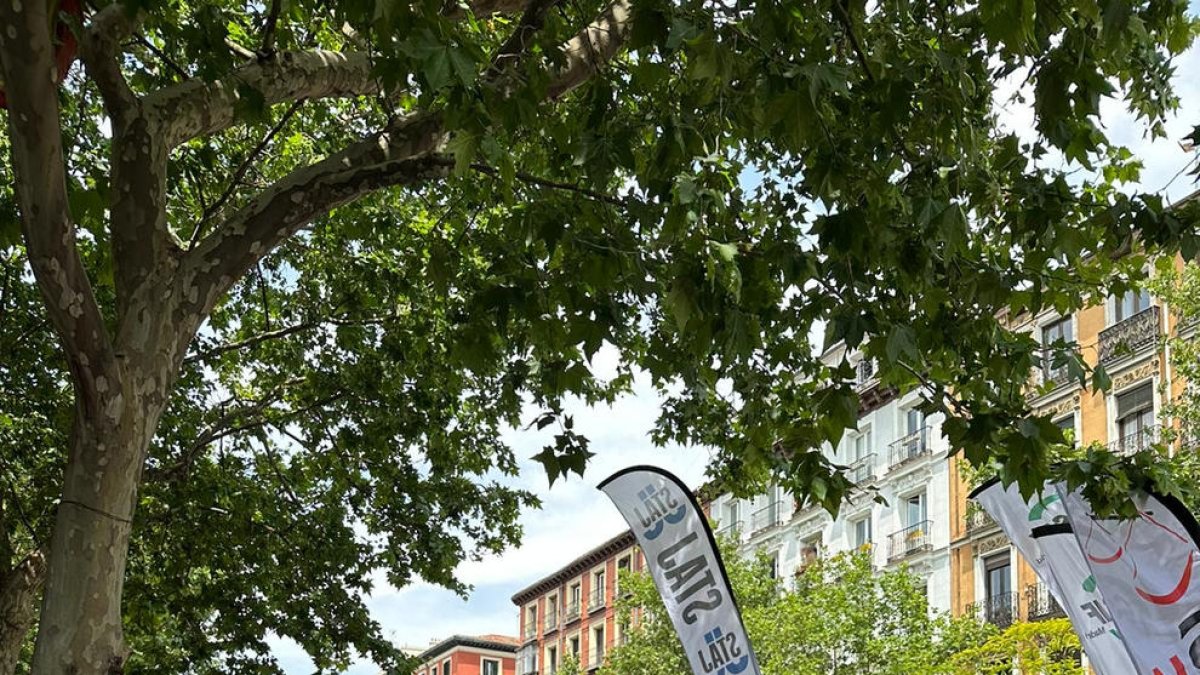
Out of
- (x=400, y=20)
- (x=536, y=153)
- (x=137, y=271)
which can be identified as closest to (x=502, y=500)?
(x=536, y=153)

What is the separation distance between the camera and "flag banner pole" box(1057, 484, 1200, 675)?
27.1 ft

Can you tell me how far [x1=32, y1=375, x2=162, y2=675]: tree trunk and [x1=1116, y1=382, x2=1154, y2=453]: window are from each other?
26182 mm

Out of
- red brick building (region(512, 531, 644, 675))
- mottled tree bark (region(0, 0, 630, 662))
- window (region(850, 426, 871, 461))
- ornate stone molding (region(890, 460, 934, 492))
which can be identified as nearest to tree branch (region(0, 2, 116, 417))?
mottled tree bark (region(0, 0, 630, 662))

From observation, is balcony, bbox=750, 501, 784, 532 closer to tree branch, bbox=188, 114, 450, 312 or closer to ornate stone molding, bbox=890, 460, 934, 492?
ornate stone molding, bbox=890, 460, 934, 492

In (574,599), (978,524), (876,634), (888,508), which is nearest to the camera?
(876,634)

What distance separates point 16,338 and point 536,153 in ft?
20.1

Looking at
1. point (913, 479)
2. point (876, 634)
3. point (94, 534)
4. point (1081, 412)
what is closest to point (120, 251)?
point (94, 534)

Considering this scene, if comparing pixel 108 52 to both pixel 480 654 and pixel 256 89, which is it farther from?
pixel 480 654

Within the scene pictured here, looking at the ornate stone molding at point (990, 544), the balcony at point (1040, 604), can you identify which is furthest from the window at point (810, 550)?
the balcony at point (1040, 604)

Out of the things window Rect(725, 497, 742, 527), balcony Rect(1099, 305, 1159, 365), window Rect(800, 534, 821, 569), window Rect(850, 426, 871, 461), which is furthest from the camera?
window Rect(725, 497, 742, 527)

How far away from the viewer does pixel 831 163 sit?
5.90m

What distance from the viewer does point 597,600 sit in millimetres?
59375

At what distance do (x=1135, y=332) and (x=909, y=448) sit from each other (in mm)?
9342

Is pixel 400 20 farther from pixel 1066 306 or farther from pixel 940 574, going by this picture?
pixel 940 574
